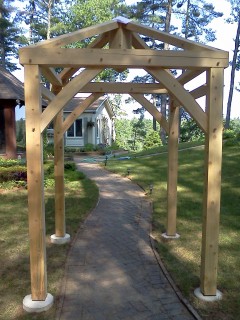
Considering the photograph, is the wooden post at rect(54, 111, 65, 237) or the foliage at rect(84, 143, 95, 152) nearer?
the wooden post at rect(54, 111, 65, 237)

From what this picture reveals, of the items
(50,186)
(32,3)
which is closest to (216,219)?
(50,186)

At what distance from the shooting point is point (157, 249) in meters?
6.03

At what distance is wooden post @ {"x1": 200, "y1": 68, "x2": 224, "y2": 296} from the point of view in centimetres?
413

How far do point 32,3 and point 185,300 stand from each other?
34415 mm

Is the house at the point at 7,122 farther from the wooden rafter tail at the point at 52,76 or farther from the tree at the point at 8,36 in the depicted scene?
the tree at the point at 8,36

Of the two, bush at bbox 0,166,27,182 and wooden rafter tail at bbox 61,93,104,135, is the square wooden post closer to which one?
wooden rafter tail at bbox 61,93,104,135

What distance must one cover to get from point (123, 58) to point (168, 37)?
2.66 feet

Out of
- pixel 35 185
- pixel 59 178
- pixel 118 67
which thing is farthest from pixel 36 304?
pixel 118 67

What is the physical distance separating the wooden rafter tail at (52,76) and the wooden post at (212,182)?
2.25 m

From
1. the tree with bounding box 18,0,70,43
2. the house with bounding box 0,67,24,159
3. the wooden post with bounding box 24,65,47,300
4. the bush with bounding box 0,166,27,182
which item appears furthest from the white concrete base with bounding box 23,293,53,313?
the tree with bounding box 18,0,70,43

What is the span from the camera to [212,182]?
4.27 meters

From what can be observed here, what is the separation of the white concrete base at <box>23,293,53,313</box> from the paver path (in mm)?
171

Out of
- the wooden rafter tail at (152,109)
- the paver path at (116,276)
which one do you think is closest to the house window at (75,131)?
the paver path at (116,276)

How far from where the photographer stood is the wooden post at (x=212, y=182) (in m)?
4.13
